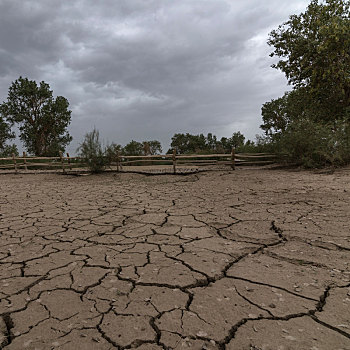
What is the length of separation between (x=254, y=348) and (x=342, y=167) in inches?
387

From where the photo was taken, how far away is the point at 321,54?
11.9m

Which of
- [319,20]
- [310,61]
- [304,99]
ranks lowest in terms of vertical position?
[304,99]

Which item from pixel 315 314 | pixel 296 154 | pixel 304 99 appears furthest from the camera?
pixel 304 99

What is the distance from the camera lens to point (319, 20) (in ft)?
37.8

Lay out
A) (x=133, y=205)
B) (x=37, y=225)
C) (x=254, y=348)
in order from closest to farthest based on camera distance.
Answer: (x=254, y=348)
(x=37, y=225)
(x=133, y=205)

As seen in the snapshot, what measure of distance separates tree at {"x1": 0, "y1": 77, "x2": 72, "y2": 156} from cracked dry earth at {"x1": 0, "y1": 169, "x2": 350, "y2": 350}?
70.4 ft

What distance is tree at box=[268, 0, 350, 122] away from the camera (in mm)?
11156

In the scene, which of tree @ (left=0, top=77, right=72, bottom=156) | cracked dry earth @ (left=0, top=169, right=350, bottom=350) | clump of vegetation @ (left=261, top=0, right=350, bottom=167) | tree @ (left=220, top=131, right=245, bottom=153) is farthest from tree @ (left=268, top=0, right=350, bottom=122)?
tree @ (left=220, top=131, right=245, bottom=153)

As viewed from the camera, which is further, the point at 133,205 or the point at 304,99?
the point at 304,99

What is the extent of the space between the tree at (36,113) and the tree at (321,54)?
19281 mm

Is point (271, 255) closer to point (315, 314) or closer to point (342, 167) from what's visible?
point (315, 314)

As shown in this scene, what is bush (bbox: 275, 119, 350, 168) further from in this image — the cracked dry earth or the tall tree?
the tall tree

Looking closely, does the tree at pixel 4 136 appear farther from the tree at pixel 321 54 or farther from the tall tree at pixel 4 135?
the tree at pixel 321 54

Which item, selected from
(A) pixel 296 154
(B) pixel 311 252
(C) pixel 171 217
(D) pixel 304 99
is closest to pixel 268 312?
(B) pixel 311 252
